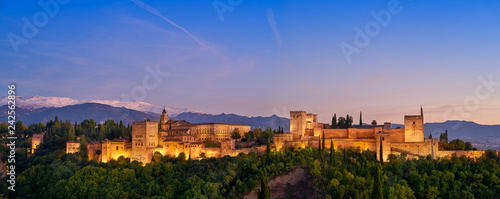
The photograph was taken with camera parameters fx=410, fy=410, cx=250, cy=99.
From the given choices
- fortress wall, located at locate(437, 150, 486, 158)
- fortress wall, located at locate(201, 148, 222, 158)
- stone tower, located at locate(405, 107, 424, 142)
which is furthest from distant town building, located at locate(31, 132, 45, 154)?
fortress wall, located at locate(437, 150, 486, 158)

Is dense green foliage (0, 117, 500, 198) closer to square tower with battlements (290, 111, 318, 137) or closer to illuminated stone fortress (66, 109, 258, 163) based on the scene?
illuminated stone fortress (66, 109, 258, 163)

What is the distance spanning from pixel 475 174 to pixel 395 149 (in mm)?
8670

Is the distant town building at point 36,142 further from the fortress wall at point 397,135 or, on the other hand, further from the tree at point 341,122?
the fortress wall at point 397,135

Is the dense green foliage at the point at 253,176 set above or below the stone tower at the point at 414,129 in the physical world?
below

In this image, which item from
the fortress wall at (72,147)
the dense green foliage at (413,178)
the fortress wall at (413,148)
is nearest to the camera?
the dense green foliage at (413,178)

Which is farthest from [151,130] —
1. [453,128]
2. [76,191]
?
[453,128]

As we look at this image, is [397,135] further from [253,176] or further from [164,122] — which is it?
[164,122]

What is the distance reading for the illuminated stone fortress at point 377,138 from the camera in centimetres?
4575

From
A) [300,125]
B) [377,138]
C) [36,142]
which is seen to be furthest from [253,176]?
[36,142]

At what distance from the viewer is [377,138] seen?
4638 centimetres

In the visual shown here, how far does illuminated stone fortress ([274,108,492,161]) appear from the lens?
150 feet

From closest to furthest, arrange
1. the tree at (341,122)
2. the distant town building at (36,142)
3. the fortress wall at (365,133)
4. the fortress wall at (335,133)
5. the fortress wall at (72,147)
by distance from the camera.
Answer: the fortress wall at (365,133), the fortress wall at (335,133), the fortress wall at (72,147), the distant town building at (36,142), the tree at (341,122)

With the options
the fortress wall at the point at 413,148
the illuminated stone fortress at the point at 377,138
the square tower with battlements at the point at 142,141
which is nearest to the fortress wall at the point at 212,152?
the square tower with battlements at the point at 142,141

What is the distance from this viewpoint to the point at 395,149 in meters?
46.3
